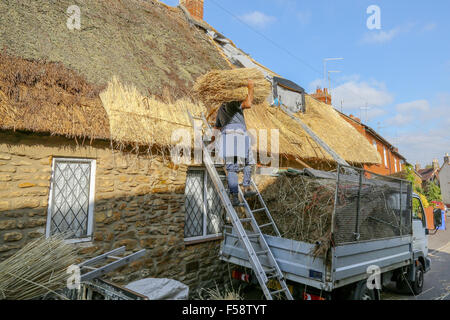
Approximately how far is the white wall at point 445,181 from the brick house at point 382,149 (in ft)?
52.0

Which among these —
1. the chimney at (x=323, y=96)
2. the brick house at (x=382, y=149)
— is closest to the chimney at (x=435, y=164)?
the brick house at (x=382, y=149)

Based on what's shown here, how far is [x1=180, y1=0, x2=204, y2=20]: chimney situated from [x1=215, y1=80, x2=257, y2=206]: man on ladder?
6.77 m

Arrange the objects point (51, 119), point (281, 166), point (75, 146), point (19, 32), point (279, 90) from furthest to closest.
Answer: point (279, 90), point (281, 166), point (19, 32), point (75, 146), point (51, 119)

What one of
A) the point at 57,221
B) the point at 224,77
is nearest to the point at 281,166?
the point at 224,77

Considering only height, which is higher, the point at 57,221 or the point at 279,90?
the point at 279,90

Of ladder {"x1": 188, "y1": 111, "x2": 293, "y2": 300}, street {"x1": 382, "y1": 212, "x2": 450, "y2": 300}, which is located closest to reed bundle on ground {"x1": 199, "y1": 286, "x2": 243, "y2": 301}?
ladder {"x1": 188, "y1": 111, "x2": 293, "y2": 300}

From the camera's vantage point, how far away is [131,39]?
6.68 m

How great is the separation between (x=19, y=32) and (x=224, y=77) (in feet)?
10.9

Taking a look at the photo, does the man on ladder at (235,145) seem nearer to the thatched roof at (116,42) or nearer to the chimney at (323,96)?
the thatched roof at (116,42)

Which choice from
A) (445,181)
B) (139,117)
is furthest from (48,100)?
(445,181)

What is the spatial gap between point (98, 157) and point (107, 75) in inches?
64.1

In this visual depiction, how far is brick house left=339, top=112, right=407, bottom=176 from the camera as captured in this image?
20212 millimetres

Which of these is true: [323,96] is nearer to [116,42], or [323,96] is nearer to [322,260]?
[116,42]

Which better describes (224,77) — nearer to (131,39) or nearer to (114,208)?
(114,208)
